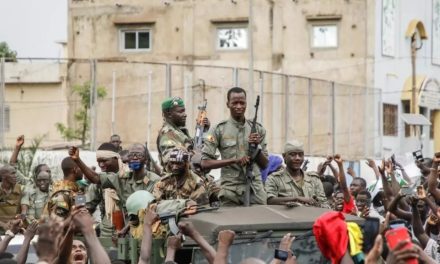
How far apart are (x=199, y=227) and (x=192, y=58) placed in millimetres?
34597

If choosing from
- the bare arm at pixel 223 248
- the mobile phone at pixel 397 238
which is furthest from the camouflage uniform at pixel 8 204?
the mobile phone at pixel 397 238

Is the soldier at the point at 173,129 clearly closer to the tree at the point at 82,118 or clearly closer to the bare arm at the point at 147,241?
the bare arm at the point at 147,241

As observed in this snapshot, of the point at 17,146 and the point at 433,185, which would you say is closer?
the point at 433,185

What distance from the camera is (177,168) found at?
9.82 m

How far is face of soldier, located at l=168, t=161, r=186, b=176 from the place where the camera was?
9.81 m

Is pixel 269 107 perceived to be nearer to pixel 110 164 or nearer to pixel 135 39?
pixel 135 39

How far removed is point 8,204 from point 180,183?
193 inches

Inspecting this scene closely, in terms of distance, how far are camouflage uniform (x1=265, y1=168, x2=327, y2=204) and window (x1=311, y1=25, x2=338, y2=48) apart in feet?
102

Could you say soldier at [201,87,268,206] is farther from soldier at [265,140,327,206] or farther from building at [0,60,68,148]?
building at [0,60,68,148]

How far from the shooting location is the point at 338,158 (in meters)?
14.1

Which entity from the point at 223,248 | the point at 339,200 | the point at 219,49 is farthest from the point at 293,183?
the point at 219,49

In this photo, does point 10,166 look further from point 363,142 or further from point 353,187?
point 363,142

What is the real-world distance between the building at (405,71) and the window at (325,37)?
149 cm

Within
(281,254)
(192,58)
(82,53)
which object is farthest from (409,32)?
(281,254)
